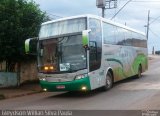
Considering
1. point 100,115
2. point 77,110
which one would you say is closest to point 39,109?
point 77,110

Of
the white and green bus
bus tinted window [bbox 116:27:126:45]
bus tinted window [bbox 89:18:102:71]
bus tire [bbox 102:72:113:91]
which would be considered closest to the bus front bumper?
the white and green bus

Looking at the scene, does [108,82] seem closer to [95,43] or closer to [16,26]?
[95,43]

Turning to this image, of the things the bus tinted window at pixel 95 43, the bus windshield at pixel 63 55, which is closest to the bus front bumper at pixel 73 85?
the bus windshield at pixel 63 55

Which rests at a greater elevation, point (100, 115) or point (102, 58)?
point (102, 58)

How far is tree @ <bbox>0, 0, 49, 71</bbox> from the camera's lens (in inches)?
829

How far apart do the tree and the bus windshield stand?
462 centimetres

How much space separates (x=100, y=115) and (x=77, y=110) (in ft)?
4.37

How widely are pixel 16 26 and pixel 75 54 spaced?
19.6 ft

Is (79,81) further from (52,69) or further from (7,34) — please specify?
(7,34)

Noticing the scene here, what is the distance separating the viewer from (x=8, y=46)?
21078mm

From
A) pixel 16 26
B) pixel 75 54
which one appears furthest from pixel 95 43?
pixel 16 26

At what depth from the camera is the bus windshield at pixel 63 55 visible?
1631cm

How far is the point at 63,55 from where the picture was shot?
649 inches

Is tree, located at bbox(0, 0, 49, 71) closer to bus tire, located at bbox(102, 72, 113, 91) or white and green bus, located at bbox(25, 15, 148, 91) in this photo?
white and green bus, located at bbox(25, 15, 148, 91)
